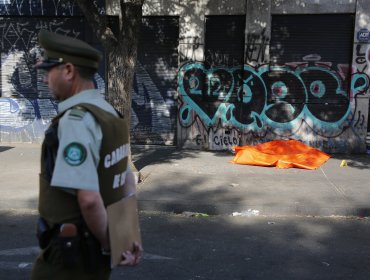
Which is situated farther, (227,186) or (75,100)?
(227,186)

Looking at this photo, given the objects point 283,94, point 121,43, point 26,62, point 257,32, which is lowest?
point 283,94

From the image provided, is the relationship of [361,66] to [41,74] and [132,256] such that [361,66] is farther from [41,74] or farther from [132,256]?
[132,256]

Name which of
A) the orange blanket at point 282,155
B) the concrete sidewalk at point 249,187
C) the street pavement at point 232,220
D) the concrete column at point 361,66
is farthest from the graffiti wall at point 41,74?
the concrete column at point 361,66

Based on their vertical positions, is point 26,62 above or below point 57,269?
above

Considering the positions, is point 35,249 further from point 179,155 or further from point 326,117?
point 326,117

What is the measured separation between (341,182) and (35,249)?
199 inches

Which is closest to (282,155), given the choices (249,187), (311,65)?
(249,187)

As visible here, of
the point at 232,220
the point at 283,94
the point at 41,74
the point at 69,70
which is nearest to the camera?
the point at 69,70

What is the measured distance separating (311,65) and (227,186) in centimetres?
439

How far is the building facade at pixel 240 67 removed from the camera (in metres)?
10.0

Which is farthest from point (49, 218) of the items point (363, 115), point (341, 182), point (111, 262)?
point (363, 115)

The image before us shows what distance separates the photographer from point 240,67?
1034 centimetres

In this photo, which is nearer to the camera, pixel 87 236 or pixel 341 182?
pixel 87 236

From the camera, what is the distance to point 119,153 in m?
2.02
